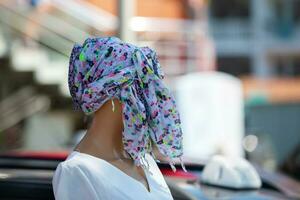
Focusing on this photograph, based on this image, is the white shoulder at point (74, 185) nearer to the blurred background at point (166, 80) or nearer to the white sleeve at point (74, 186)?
the white sleeve at point (74, 186)

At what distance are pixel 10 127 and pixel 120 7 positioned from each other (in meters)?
6.42

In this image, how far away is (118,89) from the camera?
2.32 m

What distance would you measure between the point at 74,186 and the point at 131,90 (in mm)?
327

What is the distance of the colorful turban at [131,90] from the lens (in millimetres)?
2320

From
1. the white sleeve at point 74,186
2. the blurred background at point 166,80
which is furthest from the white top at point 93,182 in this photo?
the blurred background at point 166,80

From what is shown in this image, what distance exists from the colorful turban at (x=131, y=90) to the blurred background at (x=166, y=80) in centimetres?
544

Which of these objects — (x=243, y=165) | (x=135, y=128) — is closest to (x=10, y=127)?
(x=243, y=165)

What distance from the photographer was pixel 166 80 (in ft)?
34.9

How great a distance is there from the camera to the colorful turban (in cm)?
232

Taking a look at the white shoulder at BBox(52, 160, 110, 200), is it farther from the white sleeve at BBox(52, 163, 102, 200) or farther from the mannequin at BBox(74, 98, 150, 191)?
the mannequin at BBox(74, 98, 150, 191)

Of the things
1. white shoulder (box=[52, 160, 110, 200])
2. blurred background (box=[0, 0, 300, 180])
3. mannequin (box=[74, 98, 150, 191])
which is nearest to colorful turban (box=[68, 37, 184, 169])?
mannequin (box=[74, 98, 150, 191])

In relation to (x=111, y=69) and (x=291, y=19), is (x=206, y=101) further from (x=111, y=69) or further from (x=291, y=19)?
(x=291, y=19)

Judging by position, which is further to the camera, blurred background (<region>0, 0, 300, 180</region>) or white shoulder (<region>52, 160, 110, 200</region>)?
blurred background (<region>0, 0, 300, 180</region>)

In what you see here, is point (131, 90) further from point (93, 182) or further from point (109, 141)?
point (93, 182)
